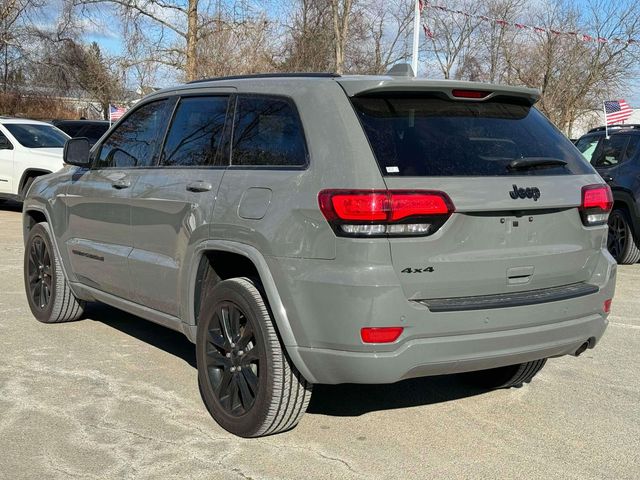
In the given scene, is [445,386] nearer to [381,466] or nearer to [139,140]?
[381,466]

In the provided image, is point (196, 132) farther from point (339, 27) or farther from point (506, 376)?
point (339, 27)

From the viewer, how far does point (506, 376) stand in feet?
15.4

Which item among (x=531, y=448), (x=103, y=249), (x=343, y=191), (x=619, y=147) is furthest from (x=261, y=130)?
(x=619, y=147)

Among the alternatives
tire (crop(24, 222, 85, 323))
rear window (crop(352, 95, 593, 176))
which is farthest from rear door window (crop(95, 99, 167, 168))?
rear window (crop(352, 95, 593, 176))

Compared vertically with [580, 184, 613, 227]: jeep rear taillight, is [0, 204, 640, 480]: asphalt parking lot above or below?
below

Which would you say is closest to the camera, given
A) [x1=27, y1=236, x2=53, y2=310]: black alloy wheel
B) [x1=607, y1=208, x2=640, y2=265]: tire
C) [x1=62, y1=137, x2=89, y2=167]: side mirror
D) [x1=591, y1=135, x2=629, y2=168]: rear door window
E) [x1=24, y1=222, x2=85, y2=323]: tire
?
[x1=62, y1=137, x2=89, y2=167]: side mirror

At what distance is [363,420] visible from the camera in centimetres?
425

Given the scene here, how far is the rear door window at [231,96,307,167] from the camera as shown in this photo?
3.79 m

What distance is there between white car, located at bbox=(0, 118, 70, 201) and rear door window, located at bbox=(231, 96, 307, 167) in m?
9.92

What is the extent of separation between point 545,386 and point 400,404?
3.32 feet

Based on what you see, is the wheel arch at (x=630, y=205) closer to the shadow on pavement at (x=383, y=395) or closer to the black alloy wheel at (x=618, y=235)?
the black alloy wheel at (x=618, y=235)

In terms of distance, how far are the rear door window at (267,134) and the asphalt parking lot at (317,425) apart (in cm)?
142

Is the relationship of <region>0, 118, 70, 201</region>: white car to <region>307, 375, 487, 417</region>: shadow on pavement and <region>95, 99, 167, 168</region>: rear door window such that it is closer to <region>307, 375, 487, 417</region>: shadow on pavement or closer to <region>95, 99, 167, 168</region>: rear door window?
<region>95, 99, 167, 168</region>: rear door window

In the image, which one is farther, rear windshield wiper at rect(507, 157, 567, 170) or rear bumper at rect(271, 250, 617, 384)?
rear windshield wiper at rect(507, 157, 567, 170)
